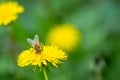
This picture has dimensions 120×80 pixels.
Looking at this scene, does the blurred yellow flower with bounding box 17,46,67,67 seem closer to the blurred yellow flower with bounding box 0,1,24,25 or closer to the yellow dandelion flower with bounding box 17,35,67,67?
the yellow dandelion flower with bounding box 17,35,67,67

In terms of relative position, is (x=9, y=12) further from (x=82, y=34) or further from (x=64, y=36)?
(x=82, y=34)

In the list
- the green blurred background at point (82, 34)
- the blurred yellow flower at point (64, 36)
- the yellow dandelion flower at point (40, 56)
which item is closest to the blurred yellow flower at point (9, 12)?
the green blurred background at point (82, 34)

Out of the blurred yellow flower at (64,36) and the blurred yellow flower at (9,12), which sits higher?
the blurred yellow flower at (64,36)

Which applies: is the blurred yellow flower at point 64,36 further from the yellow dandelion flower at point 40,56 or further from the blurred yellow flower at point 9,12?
the yellow dandelion flower at point 40,56

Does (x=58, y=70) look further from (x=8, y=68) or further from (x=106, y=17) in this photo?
(x=106, y=17)

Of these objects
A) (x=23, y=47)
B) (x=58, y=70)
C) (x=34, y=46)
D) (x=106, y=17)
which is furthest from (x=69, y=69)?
(x=34, y=46)

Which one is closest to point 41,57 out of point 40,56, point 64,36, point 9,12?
point 40,56
